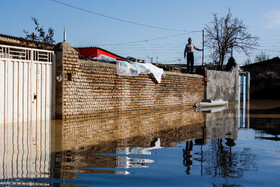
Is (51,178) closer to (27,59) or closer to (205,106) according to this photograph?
(27,59)

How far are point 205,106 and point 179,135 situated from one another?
1178cm

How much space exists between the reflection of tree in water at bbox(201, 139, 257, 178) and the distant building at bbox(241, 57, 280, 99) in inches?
1120

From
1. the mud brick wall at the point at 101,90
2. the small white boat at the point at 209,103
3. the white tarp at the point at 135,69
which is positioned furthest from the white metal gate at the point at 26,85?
the small white boat at the point at 209,103

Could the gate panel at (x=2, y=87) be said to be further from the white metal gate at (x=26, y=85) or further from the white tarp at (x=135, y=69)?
the white tarp at (x=135, y=69)

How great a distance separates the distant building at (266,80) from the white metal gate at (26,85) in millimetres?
27237

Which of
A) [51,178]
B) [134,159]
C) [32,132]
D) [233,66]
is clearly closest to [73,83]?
[32,132]

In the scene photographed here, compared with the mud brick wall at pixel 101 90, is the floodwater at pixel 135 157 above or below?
below

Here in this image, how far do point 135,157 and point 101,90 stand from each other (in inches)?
280

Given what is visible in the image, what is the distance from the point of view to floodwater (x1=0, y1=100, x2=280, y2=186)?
389 cm

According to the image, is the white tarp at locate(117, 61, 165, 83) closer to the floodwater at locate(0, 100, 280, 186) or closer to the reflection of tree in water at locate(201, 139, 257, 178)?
the floodwater at locate(0, 100, 280, 186)

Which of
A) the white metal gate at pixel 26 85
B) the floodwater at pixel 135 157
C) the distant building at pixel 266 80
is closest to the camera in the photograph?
the floodwater at pixel 135 157

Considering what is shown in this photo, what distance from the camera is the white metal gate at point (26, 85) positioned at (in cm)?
884

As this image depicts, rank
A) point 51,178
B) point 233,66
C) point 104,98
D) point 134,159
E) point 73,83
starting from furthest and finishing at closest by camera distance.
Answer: point 233,66 → point 104,98 → point 73,83 → point 134,159 → point 51,178

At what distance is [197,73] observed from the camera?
70.6 ft
